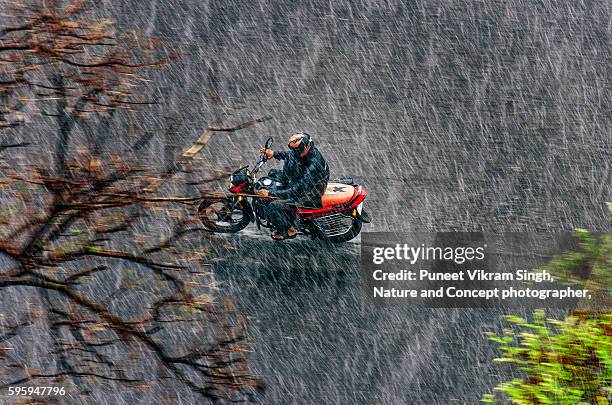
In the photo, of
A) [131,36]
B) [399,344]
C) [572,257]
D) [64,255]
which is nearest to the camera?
[572,257]

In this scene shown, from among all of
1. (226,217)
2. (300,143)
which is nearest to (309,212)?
(300,143)

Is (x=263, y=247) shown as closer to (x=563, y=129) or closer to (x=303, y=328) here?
(x=303, y=328)

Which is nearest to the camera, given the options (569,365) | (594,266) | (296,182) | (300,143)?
(569,365)

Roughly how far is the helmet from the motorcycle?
0.32 m

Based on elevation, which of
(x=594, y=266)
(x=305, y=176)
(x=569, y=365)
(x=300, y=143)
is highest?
(x=300, y=143)

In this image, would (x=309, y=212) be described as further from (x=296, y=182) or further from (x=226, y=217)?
(x=226, y=217)

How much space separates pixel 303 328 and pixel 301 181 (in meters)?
2.06

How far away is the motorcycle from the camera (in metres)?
12.4

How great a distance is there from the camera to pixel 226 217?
12.5 metres

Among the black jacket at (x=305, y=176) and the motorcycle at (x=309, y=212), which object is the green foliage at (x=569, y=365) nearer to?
the motorcycle at (x=309, y=212)

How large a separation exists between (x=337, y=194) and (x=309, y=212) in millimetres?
440

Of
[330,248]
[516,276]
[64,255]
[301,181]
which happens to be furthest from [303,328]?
[64,255]

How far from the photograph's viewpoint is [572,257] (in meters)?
4.64

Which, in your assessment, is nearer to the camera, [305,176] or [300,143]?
[305,176]
